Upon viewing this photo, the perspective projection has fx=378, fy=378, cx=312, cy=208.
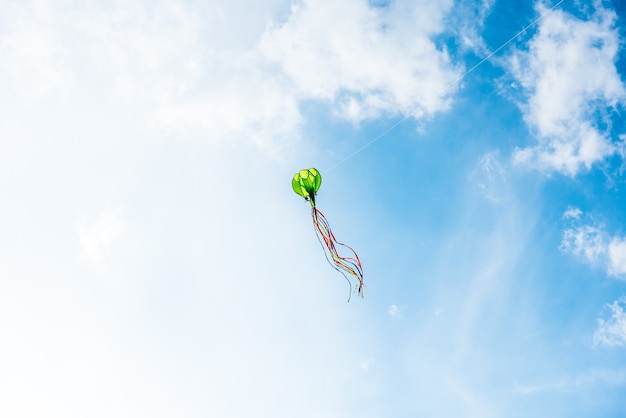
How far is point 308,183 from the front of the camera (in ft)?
33.5

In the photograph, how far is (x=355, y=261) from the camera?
9.43 meters

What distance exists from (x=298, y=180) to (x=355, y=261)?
2.74 metres

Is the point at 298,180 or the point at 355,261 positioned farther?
the point at 298,180

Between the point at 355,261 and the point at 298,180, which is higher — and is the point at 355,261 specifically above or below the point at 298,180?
below

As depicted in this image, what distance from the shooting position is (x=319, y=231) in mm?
9953

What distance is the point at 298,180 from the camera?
10430 millimetres

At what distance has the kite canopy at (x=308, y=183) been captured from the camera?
403 inches

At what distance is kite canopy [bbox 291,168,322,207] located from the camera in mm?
10234

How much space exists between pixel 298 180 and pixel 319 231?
1566 millimetres

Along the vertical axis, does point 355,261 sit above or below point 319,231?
below

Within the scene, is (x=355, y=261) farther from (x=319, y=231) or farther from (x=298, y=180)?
(x=298, y=180)

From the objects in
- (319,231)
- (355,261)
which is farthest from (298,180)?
(355,261)

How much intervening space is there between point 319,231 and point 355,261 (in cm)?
126

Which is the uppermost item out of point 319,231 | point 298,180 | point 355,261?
point 298,180
